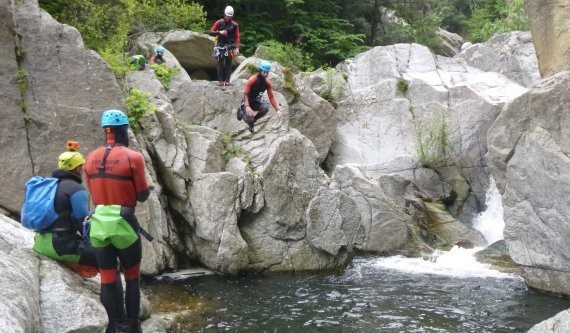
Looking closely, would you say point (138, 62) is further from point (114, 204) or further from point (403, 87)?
point (403, 87)

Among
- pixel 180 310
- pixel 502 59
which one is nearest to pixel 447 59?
pixel 502 59

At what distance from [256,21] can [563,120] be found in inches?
754

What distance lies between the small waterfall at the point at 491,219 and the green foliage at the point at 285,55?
9789 mm

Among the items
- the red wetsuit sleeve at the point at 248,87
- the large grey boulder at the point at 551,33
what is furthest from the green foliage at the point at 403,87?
the red wetsuit sleeve at the point at 248,87

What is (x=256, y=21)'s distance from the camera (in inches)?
1080

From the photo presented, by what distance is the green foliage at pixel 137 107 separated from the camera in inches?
508

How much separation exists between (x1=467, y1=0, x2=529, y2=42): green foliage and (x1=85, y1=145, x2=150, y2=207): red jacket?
27287mm

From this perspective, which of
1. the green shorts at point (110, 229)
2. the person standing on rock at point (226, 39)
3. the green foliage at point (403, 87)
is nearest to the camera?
the green shorts at point (110, 229)

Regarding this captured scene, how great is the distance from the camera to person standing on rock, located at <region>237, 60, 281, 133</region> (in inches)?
546

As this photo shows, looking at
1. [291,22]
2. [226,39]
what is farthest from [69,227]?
[291,22]

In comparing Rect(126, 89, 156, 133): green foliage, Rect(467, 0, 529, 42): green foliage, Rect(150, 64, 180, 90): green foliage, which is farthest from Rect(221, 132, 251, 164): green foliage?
Rect(467, 0, 529, 42): green foliage

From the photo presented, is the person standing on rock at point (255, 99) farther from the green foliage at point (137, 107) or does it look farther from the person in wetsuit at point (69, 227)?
the person in wetsuit at point (69, 227)

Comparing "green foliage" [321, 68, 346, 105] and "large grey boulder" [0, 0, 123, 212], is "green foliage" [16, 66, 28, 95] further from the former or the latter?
"green foliage" [321, 68, 346, 105]

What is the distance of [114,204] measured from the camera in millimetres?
5953
